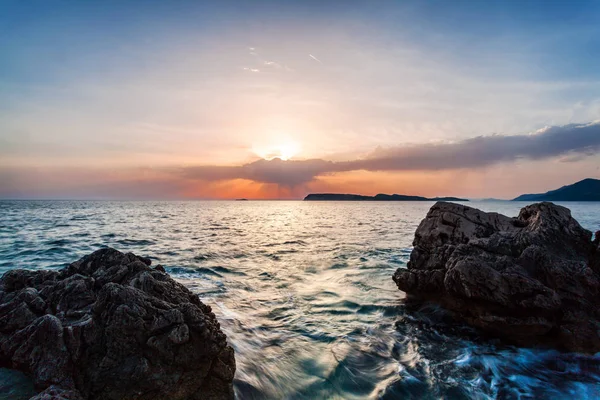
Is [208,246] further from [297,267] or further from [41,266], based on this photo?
[41,266]

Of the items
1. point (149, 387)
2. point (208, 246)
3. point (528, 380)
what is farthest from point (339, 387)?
point (208, 246)

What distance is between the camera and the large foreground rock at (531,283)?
24.1 ft

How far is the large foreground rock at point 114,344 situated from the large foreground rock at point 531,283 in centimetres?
655

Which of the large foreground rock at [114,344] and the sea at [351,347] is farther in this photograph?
the sea at [351,347]

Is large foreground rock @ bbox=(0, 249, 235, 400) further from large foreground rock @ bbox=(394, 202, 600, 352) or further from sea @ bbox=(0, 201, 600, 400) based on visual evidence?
large foreground rock @ bbox=(394, 202, 600, 352)

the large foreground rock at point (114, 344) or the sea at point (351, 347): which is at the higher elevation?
the large foreground rock at point (114, 344)

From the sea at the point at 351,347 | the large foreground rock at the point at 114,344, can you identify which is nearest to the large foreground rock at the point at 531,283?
the sea at the point at 351,347

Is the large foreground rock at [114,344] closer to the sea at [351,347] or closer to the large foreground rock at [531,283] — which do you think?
the sea at [351,347]

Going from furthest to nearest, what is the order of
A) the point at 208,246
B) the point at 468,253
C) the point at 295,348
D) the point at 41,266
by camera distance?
the point at 208,246, the point at 41,266, the point at 468,253, the point at 295,348

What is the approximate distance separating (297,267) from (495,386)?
34.8ft

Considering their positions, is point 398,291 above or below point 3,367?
below

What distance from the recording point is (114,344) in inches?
176

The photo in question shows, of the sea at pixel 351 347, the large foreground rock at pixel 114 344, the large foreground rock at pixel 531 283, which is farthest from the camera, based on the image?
the large foreground rock at pixel 531 283

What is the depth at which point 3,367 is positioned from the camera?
443cm
